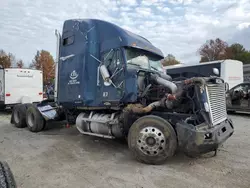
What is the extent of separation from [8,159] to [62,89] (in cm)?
257

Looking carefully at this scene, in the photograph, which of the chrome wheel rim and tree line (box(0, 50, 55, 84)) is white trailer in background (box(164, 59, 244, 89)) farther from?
tree line (box(0, 50, 55, 84))

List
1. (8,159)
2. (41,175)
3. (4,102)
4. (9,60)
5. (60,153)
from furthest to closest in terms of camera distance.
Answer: (9,60) < (4,102) < (60,153) < (8,159) < (41,175)

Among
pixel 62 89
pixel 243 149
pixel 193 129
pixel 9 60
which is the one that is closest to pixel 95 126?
pixel 62 89

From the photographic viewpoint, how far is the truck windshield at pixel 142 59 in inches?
221

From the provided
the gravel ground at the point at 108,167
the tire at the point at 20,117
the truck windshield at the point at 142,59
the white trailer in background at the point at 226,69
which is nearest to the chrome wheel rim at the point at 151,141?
the gravel ground at the point at 108,167

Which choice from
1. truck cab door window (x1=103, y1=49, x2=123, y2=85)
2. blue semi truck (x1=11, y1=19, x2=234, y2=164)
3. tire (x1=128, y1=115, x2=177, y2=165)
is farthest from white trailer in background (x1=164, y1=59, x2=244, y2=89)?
tire (x1=128, y1=115, x2=177, y2=165)

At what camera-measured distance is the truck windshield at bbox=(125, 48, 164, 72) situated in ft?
18.4

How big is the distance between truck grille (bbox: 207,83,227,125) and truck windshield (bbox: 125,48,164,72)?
192cm

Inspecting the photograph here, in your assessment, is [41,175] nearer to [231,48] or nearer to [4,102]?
[4,102]

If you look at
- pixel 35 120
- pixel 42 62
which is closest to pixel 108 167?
pixel 35 120

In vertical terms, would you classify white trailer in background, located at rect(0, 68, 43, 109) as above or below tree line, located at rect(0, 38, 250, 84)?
below

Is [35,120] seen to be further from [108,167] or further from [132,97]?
[108,167]

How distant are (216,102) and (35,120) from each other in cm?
585

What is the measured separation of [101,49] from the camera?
19.4ft
